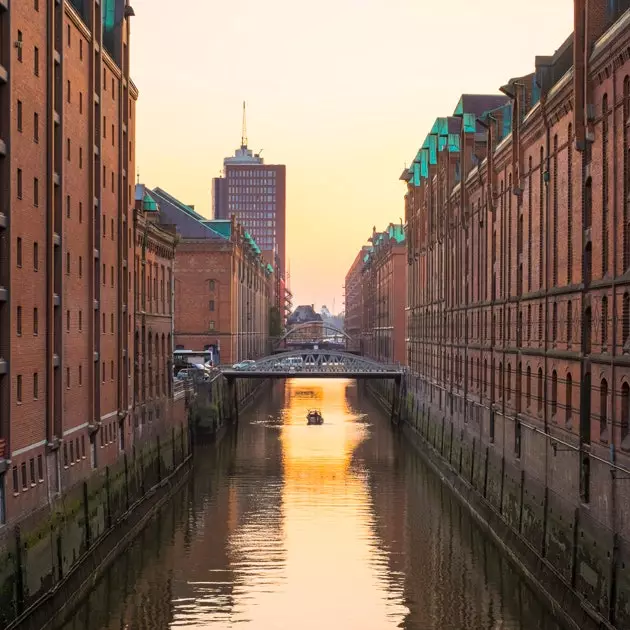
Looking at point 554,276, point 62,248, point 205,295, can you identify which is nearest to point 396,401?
point 205,295

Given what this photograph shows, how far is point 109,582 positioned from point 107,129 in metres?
18.8

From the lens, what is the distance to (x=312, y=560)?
4097 cm

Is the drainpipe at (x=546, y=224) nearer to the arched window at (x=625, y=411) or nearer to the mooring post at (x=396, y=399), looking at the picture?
the arched window at (x=625, y=411)

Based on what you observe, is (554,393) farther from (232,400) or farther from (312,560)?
(232,400)

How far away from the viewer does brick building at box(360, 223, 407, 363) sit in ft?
386

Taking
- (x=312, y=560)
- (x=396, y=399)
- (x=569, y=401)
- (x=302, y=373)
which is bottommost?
(x=312, y=560)

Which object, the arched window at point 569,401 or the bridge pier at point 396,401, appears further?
the bridge pier at point 396,401

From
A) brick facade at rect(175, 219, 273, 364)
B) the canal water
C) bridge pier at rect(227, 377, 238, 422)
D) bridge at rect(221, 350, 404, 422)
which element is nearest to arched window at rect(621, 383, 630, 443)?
the canal water

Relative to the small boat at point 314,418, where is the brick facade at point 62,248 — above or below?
above

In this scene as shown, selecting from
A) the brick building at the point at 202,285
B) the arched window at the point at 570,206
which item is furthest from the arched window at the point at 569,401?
the brick building at the point at 202,285

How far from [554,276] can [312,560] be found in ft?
43.9

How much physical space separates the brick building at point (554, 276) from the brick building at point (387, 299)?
48674 millimetres

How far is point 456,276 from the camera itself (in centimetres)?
6788

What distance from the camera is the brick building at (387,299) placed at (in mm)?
117625
